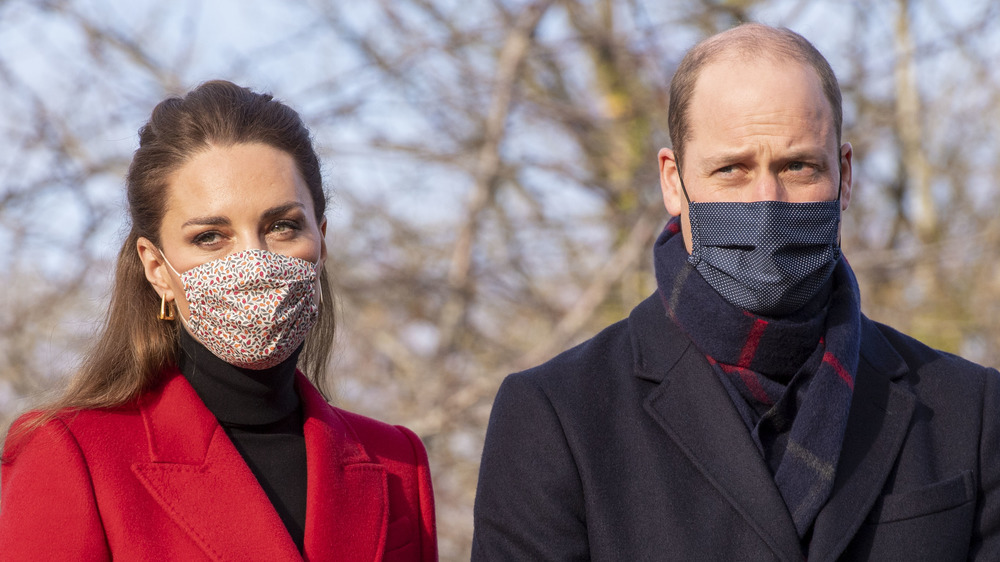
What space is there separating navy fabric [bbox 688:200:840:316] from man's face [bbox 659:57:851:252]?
→ 45 mm

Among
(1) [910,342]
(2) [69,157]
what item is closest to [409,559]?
(1) [910,342]

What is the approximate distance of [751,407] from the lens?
2.74 metres

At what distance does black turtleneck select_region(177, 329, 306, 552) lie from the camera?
2.98 m

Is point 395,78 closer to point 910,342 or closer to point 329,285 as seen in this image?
point 329,285

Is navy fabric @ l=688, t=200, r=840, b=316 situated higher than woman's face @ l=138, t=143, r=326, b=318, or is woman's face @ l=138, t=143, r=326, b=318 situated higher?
woman's face @ l=138, t=143, r=326, b=318

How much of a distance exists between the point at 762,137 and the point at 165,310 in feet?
5.79

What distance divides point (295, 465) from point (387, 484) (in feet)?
1.07

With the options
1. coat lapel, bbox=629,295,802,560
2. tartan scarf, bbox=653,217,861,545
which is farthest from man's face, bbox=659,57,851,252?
coat lapel, bbox=629,295,802,560

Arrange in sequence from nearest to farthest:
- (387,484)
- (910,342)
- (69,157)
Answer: (910,342), (387,484), (69,157)

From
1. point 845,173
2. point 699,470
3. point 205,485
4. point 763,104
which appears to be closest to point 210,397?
point 205,485

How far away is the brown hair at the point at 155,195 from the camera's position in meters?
2.98

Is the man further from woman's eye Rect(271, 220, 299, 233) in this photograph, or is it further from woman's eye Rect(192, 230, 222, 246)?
woman's eye Rect(192, 230, 222, 246)

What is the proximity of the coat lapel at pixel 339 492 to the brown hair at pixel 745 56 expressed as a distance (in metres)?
1.32

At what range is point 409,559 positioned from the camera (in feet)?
10.4
